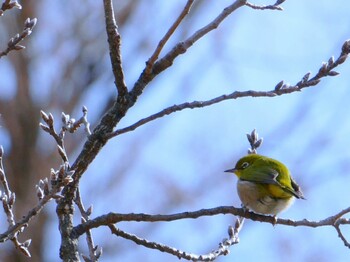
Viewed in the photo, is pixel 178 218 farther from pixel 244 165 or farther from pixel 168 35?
pixel 244 165

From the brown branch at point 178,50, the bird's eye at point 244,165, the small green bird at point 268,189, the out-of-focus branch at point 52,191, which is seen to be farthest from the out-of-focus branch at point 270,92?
the bird's eye at point 244,165

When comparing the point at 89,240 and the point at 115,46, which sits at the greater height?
the point at 115,46

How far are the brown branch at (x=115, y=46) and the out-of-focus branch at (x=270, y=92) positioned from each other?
0.19 meters

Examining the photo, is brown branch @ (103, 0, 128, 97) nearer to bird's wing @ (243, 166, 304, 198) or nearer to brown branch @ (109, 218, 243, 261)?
brown branch @ (109, 218, 243, 261)

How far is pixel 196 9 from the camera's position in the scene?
510 inches

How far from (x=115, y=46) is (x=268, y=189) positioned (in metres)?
1.89

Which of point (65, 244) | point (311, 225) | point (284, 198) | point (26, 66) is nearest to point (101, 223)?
point (65, 244)

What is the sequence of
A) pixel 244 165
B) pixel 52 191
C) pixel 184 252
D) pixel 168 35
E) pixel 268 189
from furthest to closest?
pixel 244 165
pixel 268 189
pixel 184 252
pixel 168 35
pixel 52 191

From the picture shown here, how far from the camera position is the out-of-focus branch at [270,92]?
3.23 metres

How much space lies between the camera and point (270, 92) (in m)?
3.29

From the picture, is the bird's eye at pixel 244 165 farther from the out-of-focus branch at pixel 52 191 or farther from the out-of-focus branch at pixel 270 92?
the out-of-focus branch at pixel 52 191

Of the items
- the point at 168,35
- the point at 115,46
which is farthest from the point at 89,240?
the point at 168,35

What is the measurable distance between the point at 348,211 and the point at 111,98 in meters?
9.19

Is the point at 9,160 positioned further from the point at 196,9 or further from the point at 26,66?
the point at 196,9
